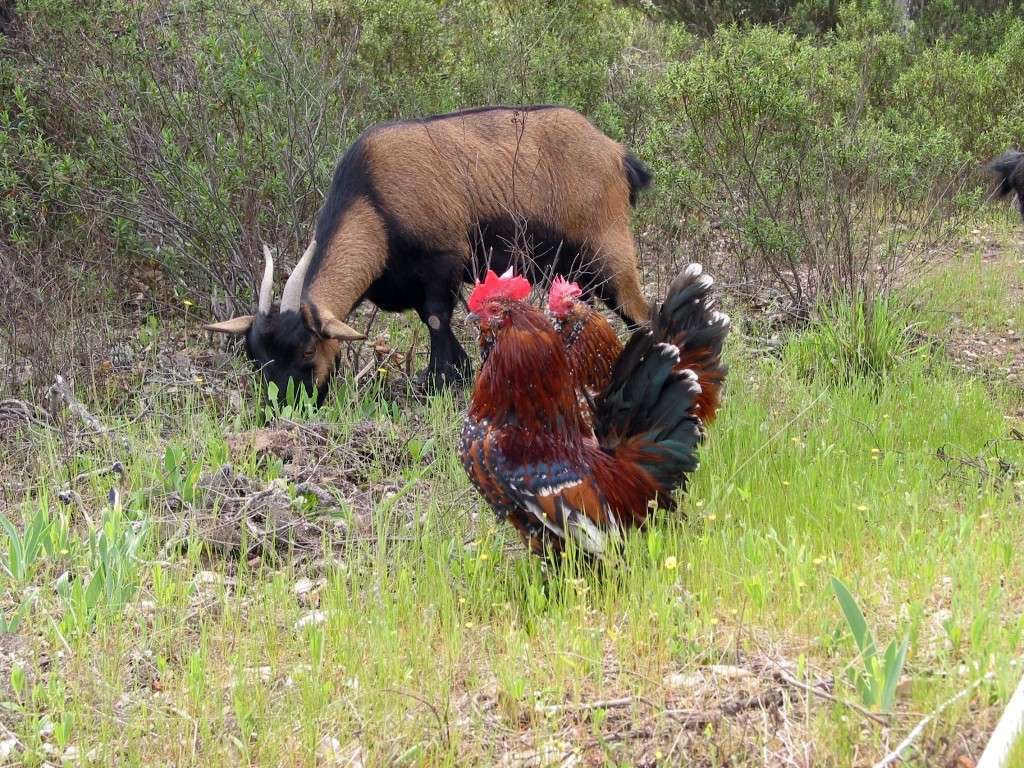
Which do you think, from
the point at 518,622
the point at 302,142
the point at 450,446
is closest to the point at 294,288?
the point at 450,446

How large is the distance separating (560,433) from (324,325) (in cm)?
332

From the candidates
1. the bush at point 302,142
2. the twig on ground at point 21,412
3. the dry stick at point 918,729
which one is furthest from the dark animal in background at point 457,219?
the dry stick at point 918,729

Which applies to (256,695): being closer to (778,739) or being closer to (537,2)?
(778,739)

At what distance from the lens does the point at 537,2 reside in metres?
12.7

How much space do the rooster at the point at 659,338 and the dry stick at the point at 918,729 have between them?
2.22 meters

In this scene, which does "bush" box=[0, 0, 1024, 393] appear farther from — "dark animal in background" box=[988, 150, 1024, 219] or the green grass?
the green grass

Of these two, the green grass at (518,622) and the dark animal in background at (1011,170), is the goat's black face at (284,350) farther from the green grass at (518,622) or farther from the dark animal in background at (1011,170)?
the dark animal in background at (1011,170)

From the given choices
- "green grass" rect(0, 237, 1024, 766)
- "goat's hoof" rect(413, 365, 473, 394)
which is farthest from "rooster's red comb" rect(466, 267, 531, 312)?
"goat's hoof" rect(413, 365, 473, 394)

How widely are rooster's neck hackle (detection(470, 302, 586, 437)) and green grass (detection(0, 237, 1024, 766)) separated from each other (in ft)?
2.25

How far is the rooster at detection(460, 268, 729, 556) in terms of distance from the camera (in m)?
5.12

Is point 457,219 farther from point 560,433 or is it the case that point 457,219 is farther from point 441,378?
point 560,433

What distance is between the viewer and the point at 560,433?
17.3 ft

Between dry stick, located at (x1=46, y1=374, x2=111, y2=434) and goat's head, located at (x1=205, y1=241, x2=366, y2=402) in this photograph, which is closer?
dry stick, located at (x1=46, y1=374, x2=111, y2=434)

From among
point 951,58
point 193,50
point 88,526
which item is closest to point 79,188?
point 193,50
